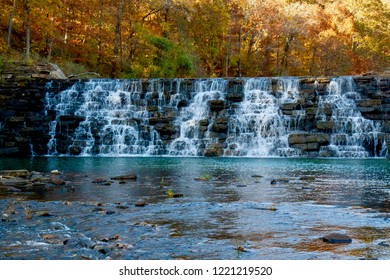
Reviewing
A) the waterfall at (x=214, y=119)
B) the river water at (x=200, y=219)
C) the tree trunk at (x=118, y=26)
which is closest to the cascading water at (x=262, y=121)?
the waterfall at (x=214, y=119)

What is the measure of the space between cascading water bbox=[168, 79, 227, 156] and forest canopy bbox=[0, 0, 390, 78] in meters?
12.6

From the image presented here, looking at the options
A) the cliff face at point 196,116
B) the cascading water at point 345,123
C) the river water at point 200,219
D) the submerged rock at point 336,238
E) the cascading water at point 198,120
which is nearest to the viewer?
the river water at point 200,219

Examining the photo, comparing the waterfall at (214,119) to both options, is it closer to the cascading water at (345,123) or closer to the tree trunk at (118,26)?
the cascading water at (345,123)

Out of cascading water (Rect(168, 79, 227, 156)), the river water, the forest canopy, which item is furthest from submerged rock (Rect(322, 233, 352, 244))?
the forest canopy

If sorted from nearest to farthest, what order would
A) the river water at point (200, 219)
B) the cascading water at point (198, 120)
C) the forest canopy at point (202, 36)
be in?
the river water at point (200, 219) → the cascading water at point (198, 120) → the forest canopy at point (202, 36)

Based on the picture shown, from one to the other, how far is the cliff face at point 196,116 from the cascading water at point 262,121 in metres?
0.05

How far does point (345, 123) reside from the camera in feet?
96.6

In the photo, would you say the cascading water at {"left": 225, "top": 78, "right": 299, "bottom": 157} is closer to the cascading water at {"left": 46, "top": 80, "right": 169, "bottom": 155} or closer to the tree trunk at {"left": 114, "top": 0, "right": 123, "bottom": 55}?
the cascading water at {"left": 46, "top": 80, "right": 169, "bottom": 155}

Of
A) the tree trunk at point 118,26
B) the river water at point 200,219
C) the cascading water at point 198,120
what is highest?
the tree trunk at point 118,26

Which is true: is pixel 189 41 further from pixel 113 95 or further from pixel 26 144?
pixel 26 144

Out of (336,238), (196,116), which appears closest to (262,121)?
(196,116)

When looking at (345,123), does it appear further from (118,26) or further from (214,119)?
(118,26)

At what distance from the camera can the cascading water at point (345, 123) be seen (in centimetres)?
2852

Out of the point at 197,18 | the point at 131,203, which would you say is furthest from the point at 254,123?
the point at 197,18
